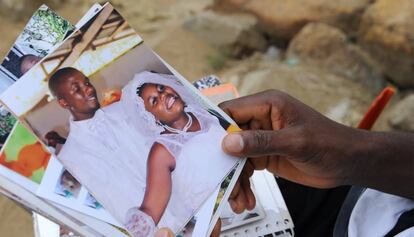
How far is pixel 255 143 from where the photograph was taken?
986mm

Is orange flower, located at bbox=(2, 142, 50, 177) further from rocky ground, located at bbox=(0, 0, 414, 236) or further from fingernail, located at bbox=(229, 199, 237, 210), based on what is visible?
rocky ground, located at bbox=(0, 0, 414, 236)

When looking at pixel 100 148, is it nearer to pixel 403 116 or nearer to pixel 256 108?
pixel 256 108

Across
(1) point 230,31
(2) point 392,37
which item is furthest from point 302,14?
(2) point 392,37

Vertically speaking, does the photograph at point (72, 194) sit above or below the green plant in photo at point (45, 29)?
below

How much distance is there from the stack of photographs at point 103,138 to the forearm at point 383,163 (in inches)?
9.8

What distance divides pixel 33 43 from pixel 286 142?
1.59 ft

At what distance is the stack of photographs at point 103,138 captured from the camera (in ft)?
3.00

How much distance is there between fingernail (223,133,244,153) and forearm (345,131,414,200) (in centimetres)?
25

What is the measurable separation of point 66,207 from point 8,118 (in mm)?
191

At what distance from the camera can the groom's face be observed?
3.03 feet

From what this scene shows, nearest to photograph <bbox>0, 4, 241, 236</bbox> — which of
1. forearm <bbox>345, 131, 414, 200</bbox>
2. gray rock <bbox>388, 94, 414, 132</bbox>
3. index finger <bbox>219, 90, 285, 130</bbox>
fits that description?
index finger <bbox>219, 90, 285, 130</bbox>

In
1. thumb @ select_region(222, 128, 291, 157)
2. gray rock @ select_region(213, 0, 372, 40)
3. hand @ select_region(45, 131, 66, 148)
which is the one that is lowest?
hand @ select_region(45, 131, 66, 148)

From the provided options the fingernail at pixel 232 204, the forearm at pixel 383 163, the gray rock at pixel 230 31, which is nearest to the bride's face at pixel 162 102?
the fingernail at pixel 232 204

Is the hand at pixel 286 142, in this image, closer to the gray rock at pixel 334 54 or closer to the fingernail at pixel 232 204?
the fingernail at pixel 232 204
